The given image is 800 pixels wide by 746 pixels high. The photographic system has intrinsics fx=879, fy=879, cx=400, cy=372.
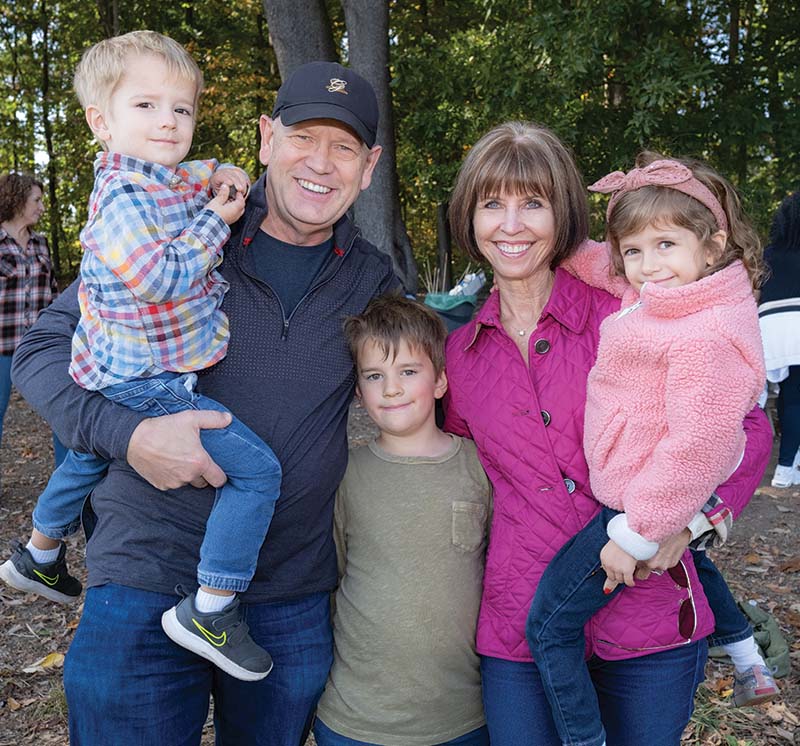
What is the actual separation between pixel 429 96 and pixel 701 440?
12.1 meters

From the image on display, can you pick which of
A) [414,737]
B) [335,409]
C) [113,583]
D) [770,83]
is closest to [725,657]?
[414,737]

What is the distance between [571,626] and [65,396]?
5.02ft

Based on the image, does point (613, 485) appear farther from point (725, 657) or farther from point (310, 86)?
point (725, 657)

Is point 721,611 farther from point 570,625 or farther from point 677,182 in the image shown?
point 677,182

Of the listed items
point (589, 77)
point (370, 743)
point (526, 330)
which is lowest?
point (370, 743)

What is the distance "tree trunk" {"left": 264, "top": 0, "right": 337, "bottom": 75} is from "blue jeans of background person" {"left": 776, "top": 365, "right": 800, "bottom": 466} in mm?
6802

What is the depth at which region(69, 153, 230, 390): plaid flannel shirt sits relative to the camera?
2.34 meters

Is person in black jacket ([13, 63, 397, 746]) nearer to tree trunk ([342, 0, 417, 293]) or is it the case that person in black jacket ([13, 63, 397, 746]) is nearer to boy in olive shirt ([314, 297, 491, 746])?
boy in olive shirt ([314, 297, 491, 746])

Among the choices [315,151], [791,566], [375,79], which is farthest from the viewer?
[375,79]

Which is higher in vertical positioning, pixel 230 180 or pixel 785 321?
pixel 230 180

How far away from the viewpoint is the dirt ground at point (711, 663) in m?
4.18

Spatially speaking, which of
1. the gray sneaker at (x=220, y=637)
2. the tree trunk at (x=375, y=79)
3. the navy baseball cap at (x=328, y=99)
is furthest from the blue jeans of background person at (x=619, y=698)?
the tree trunk at (x=375, y=79)

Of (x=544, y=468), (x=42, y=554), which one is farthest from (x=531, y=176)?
(x=42, y=554)

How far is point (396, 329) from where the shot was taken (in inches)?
104
